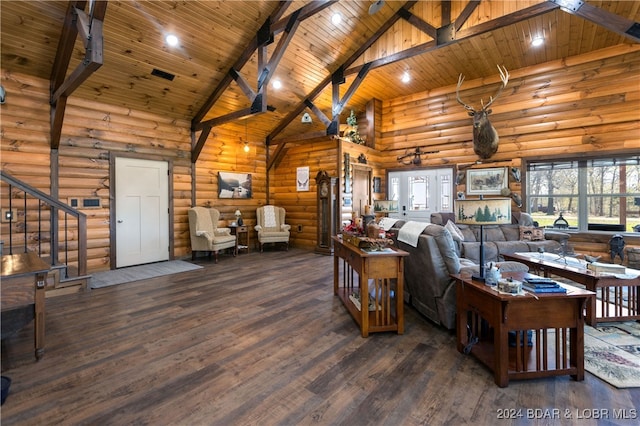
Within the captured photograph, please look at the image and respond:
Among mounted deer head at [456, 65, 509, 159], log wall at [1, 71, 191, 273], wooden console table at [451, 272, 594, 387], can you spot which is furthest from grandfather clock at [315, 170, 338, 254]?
wooden console table at [451, 272, 594, 387]

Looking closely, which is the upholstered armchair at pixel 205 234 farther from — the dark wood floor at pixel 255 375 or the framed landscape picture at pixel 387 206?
the framed landscape picture at pixel 387 206

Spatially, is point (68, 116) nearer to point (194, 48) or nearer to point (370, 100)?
point (194, 48)

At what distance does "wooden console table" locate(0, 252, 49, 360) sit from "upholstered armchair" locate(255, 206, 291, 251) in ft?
16.1

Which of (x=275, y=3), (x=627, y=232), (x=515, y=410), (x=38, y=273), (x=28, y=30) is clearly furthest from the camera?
(x=627, y=232)

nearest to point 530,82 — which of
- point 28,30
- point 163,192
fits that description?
point 163,192

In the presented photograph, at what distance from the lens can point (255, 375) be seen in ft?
7.00

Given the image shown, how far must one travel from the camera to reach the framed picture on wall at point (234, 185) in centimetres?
717

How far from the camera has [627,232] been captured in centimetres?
533

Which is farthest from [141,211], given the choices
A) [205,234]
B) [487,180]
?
[487,180]

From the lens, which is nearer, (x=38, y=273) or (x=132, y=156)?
(x=38, y=273)

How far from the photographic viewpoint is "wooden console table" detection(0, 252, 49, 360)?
7.06 ft

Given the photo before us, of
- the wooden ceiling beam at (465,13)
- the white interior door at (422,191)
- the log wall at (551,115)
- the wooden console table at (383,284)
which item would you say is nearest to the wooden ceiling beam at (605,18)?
the wooden ceiling beam at (465,13)

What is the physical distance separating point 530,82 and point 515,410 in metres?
6.63

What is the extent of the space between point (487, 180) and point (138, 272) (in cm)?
732
